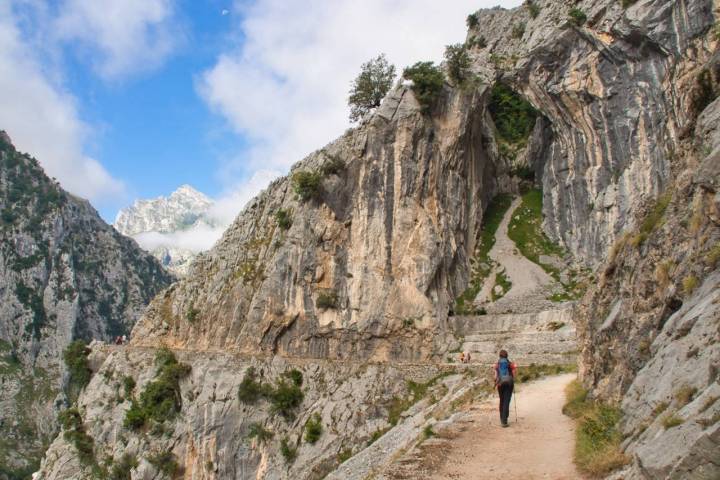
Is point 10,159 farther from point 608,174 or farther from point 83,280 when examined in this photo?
point 608,174

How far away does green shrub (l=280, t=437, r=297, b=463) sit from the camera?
29111 mm

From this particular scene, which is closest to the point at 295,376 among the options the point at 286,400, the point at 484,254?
the point at 286,400

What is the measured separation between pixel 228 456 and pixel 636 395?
27.5m

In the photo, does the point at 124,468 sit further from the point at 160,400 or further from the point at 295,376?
the point at 295,376

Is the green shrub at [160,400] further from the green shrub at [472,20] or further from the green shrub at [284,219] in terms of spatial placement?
the green shrub at [472,20]

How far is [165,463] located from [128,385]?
937 cm

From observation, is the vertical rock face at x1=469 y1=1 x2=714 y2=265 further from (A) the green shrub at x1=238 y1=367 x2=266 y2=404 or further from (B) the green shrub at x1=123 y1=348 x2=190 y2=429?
(B) the green shrub at x1=123 y1=348 x2=190 y2=429

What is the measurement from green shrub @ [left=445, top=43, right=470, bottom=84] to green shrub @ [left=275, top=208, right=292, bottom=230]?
16.9 metres

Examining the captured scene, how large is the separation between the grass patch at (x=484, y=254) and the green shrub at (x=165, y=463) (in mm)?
21286

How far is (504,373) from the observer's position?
40.4 feet

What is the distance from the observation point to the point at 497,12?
57.9 metres

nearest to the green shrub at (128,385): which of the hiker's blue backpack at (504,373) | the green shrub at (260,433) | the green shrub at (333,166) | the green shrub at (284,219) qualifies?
the green shrub at (260,433)

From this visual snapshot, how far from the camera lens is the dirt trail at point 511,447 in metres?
9.12

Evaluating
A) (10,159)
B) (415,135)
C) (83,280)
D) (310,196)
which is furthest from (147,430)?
(10,159)
